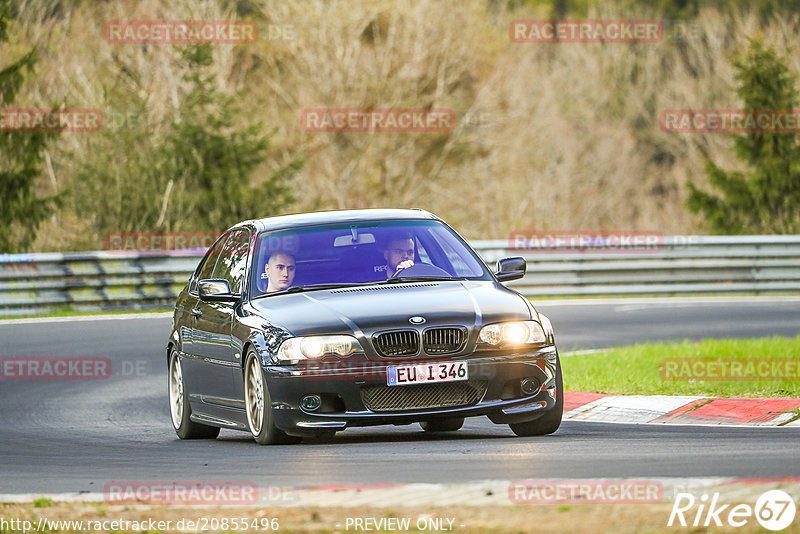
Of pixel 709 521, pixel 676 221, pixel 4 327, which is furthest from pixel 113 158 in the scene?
pixel 676 221

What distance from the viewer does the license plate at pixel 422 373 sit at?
9523 millimetres

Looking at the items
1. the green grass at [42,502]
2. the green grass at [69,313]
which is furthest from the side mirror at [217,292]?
the green grass at [69,313]

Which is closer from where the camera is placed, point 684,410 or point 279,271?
point 279,271

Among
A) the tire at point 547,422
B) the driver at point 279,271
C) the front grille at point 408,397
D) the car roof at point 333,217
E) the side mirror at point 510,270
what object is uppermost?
the car roof at point 333,217

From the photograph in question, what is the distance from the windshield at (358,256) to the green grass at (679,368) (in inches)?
115

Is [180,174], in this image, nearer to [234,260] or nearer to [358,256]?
[234,260]

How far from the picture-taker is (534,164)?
167 ft

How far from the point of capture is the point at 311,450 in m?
9.56

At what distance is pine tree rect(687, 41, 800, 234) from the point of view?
3384 cm

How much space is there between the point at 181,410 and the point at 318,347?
8.37 feet

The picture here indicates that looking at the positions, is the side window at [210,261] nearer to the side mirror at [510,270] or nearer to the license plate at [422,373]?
the side mirror at [510,270]

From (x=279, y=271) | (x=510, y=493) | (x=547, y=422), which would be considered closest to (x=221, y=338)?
(x=279, y=271)

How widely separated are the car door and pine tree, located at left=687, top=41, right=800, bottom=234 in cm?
2385

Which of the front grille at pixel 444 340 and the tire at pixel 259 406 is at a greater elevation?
the front grille at pixel 444 340
